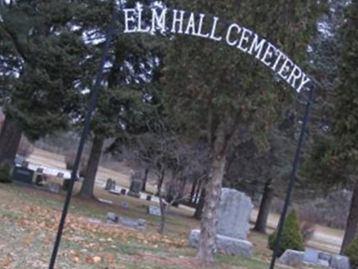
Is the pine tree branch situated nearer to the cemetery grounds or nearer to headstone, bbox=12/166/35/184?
headstone, bbox=12/166/35/184

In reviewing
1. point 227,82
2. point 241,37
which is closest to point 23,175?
point 227,82

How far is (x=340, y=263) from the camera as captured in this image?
17.6 meters

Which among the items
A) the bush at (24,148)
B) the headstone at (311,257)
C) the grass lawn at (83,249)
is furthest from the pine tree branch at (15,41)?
the bush at (24,148)

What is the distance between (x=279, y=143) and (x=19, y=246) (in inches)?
878

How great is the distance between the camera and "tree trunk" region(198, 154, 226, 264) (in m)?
10.6

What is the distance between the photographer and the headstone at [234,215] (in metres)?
15.2

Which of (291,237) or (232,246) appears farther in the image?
(291,237)

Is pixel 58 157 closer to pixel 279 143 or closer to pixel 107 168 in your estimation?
pixel 107 168

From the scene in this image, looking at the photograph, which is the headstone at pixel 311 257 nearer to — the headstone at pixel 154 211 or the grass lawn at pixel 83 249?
the grass lawn at pixel 83 249

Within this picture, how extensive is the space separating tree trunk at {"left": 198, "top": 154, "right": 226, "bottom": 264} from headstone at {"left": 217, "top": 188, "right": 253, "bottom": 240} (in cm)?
437

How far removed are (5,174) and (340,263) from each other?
13.9 m

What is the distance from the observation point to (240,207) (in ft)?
51.3

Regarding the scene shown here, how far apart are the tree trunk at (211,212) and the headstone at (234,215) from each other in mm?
4372

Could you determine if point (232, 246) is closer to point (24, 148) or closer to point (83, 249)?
point (83, 249)
